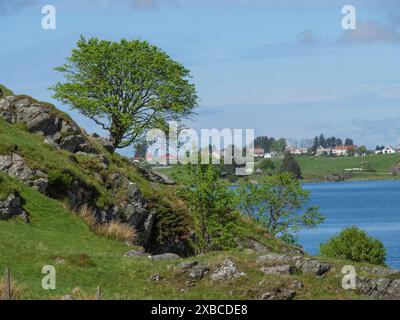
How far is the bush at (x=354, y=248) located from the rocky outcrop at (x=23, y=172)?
36361 mm

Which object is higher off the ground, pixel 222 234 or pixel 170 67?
pixel 170 67

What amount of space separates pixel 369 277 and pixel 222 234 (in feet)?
74.6

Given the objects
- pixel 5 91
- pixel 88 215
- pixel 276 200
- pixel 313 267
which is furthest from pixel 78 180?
pixel 276 200

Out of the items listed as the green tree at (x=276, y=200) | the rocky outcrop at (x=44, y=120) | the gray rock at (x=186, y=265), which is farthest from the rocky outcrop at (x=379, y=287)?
the green tree at (x=276, y=200)

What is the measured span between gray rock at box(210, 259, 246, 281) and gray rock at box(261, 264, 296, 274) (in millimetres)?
1178

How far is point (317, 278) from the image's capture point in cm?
3328

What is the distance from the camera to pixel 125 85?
75188 millimetres

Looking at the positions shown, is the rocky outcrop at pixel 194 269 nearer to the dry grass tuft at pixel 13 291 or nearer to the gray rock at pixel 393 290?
the gray rock at pixel 393 290

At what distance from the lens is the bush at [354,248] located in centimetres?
7544

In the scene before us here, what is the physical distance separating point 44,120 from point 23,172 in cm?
1096

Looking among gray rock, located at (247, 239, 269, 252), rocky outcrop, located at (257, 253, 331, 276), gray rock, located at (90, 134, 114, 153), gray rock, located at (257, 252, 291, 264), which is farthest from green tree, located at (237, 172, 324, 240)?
gray rock, located at (257, 252, 291, 264)
